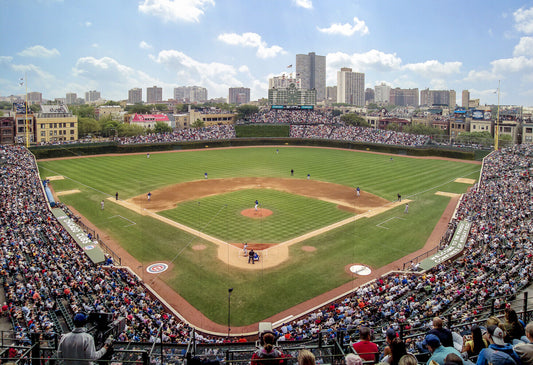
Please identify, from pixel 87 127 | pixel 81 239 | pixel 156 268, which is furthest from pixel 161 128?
pixel 156 268

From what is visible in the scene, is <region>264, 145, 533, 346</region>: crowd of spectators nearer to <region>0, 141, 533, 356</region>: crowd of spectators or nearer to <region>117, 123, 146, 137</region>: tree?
<region>0, 141, 533, 356</region>: crowd of spectators

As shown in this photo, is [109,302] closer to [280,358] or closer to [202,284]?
[202,284]

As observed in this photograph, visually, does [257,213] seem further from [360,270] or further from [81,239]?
[81,239]

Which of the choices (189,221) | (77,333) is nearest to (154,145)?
(189,221)

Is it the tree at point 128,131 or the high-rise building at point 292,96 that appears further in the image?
the high-rise building at point 292,96

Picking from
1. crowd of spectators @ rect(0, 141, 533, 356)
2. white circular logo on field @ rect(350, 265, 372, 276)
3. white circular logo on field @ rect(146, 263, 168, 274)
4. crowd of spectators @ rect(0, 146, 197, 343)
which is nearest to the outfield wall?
crowd of spectators @ rect(0, 141, 533, 356)

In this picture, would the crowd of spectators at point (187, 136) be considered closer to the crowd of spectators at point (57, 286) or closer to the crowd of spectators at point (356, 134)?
the crowd of spectators at point (356, 134)

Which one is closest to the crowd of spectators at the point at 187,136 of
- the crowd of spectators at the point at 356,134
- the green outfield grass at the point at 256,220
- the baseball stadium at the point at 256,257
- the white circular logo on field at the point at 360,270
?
the crowd of spectators at the point at 356,134
